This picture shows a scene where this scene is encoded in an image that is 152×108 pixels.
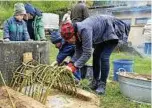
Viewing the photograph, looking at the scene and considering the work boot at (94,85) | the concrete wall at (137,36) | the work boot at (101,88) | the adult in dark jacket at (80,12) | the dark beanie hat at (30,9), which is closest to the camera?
the work boot at (101,88)

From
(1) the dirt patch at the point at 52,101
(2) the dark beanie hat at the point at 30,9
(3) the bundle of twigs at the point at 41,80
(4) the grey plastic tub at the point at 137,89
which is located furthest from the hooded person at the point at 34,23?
(4) the grey plastic tub at the point at 137,89

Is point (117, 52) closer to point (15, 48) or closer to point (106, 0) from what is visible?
point (106, 0)

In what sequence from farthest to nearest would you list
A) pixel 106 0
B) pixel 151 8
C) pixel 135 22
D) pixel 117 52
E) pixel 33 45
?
pixel 106 0
pixel 135 22
pixel 151 8
pixel 117 52
pixel 33 45

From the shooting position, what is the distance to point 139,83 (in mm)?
4574

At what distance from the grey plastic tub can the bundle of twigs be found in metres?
0.73

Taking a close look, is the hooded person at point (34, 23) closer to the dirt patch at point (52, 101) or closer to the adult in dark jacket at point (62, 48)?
the adult in dark jacket at point (62, 48)

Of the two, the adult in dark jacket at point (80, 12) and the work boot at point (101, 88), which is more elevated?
the adult in dark jacket at point (80, 12)

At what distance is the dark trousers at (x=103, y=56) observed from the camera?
16.1ft

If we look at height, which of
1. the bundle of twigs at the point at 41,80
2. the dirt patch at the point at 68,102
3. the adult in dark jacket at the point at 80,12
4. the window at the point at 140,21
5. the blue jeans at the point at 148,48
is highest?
the adult in dark jacket at the point at 80,12

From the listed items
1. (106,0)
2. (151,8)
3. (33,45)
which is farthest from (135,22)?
(33,45)

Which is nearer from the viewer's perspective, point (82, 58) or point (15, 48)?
point (82, 58)

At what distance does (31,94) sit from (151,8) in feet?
35.2

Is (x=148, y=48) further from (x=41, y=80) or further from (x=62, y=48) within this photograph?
(x=41, y=80)

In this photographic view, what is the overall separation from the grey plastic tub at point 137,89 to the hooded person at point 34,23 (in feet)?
6.34
